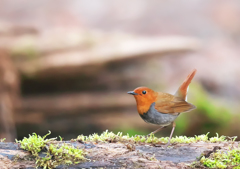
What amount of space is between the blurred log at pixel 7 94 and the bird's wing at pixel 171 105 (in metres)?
5.47

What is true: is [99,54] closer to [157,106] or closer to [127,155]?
[157,106]

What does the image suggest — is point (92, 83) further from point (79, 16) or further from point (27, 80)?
point (79, 16)

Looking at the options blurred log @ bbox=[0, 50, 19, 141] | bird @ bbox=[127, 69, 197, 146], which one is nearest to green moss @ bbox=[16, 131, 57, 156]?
bird @ bbox=[127, 69, 197, 146]

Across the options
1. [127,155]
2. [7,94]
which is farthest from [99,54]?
[127,155]

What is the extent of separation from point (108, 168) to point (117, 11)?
14376 millimetres

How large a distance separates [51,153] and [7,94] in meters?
5.67

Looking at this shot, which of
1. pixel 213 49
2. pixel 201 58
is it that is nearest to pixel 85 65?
pixel 201 58

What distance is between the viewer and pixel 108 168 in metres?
2.39

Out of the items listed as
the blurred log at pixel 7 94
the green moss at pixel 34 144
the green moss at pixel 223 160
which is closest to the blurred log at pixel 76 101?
the blurred log at pixel 7 94

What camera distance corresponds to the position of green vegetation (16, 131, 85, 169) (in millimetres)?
2369

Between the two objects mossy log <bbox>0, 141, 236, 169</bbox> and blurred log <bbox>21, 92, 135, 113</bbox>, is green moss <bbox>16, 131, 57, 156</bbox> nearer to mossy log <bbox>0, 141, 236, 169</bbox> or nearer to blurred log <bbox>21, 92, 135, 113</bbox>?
mossy log <bbox>0, 141, 236, 169</bbox>

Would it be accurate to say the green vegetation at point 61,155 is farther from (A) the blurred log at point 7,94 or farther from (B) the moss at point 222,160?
(A) the blurred log at point 7,94

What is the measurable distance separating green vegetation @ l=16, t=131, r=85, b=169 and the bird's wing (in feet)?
3.66

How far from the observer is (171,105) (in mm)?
3283
